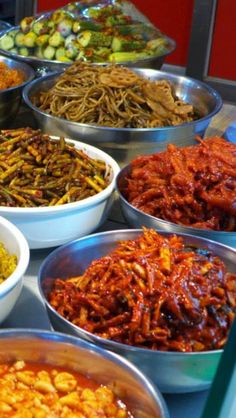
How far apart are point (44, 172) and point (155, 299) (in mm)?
700

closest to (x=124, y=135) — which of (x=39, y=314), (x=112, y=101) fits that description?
(x=112, y=101)

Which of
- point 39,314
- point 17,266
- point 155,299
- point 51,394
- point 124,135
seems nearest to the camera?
point 51,394

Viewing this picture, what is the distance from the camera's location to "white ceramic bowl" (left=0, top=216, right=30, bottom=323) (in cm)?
124

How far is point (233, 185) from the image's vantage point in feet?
5.36

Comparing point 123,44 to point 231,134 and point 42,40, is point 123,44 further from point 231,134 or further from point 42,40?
point 231,134

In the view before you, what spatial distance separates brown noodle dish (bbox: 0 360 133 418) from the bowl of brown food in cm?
56

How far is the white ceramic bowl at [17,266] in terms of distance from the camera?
4.06 feet

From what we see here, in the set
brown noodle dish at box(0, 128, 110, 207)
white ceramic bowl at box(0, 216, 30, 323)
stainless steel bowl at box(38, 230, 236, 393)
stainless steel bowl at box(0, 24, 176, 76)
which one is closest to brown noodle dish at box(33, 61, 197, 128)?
stainless steel bowl at box(0, 24, 176, 76)

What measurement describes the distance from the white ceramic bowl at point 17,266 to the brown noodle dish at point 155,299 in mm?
90

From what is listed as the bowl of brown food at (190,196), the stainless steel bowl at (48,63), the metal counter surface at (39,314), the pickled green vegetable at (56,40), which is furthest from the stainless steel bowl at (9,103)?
the bowl of brown food at (190,196)

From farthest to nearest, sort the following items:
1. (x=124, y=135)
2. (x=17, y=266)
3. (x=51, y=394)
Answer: (x=124, y=135) → (x=17, y=266) → (x=51, y=394)

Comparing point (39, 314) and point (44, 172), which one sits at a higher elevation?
point (44, 172)

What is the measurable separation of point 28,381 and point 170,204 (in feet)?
2.32

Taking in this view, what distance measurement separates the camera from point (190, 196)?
1.63 m
